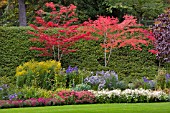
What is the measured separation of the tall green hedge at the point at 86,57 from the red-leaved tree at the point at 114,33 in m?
0.40

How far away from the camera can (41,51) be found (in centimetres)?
1942

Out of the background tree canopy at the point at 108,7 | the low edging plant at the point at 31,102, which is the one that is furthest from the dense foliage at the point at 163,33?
the background tree canopy at the point at 108,7

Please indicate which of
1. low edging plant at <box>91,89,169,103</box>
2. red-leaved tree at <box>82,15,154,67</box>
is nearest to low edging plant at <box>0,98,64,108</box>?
low edging plant at <box>91,89,169,103</box>

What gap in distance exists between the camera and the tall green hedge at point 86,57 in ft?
62.4

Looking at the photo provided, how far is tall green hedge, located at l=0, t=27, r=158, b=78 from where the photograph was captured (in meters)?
19.0

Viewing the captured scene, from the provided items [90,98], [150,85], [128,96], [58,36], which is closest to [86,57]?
[58,36]

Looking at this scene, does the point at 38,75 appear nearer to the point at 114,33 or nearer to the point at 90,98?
the point at 90,98

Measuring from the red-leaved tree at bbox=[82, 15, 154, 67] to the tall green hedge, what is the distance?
1.33ft

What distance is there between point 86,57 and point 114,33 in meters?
1.73

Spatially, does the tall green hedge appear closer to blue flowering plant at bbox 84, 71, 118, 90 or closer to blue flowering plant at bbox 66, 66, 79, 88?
blue flowering plant at bbox 66, 66, 79, 88

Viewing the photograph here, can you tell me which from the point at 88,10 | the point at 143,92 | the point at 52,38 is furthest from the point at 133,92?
the point at 88,10

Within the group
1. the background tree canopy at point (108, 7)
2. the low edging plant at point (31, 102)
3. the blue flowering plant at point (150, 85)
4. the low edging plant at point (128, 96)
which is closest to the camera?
the low edging plant at point (31, 102)

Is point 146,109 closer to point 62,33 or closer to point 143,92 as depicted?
point 143,92

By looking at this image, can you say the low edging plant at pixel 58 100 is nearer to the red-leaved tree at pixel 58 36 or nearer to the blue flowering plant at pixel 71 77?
the blue flowering plant at pixel 71 77
